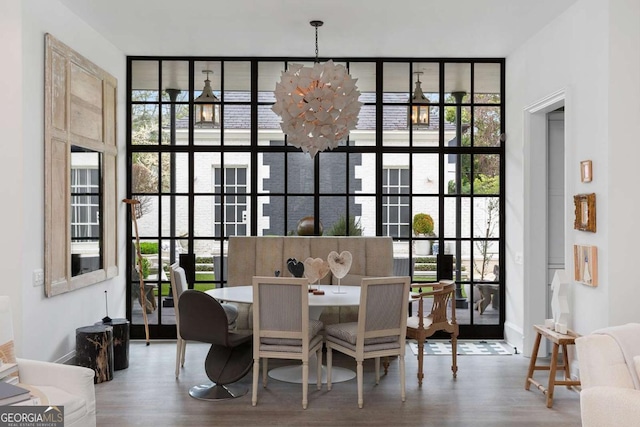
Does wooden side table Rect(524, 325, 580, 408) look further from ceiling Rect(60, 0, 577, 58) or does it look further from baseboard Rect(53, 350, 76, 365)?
baseboard Rect(53, 350, 76, 365)

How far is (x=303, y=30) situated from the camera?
236 inches

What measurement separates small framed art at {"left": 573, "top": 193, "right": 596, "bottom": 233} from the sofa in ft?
6.92

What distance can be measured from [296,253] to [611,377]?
12.6 feet

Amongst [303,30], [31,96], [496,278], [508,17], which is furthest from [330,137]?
[496,278]

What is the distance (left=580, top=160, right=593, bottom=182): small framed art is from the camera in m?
4.81

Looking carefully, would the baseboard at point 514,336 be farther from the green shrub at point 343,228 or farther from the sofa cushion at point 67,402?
the sofa cushion at point 67,402

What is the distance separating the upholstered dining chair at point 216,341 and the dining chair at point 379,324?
770mm

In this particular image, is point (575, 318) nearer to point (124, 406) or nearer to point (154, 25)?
point (124, 406)

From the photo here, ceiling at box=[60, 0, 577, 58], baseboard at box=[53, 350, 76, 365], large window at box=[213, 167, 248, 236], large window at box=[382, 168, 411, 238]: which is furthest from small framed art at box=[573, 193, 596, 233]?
baseboard at box=[53, 350, 76, 365]

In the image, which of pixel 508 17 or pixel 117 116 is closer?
pixel 508 17

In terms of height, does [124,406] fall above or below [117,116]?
below

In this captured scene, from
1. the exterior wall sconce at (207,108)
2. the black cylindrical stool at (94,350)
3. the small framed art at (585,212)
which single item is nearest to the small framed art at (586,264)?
the small framed art at (585,212)

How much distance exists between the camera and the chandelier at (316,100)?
16.5ft

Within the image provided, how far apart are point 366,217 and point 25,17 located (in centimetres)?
383
